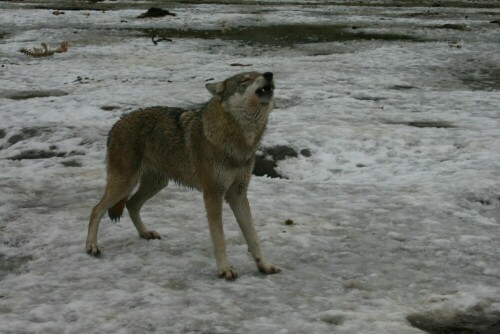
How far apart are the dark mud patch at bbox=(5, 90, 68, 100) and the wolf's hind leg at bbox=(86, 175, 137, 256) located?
956cm

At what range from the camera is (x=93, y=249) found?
6285 millimetres

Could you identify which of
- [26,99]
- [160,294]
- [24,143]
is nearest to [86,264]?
[160,294]

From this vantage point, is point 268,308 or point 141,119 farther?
point 141,119

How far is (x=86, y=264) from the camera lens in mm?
6051

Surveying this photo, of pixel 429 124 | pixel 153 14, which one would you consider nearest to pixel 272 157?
pixel 429 124

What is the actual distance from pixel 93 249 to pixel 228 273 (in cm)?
155

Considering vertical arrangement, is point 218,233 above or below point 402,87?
below

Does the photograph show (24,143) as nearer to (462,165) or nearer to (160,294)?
(160,294)

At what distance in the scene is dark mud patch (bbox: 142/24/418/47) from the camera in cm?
2461

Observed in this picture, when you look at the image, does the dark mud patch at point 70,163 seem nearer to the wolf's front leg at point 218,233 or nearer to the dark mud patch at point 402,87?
the wolf's front leg at point 218,233

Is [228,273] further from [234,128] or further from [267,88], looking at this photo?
[267,88]

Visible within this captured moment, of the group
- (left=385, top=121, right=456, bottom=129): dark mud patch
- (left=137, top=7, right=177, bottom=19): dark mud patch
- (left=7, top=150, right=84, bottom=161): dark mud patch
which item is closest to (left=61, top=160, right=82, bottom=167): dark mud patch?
(left=7, top=150, right=84, bottom=161): dark mud patch

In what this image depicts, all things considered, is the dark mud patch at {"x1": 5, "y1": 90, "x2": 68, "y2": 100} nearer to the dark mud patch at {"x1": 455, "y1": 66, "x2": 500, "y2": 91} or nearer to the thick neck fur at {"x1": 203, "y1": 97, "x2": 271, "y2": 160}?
the thick neck fur at {"x1": 203, "y1": 97, "x2": 271, "y2": 160}

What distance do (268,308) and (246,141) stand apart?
4.97 feet
